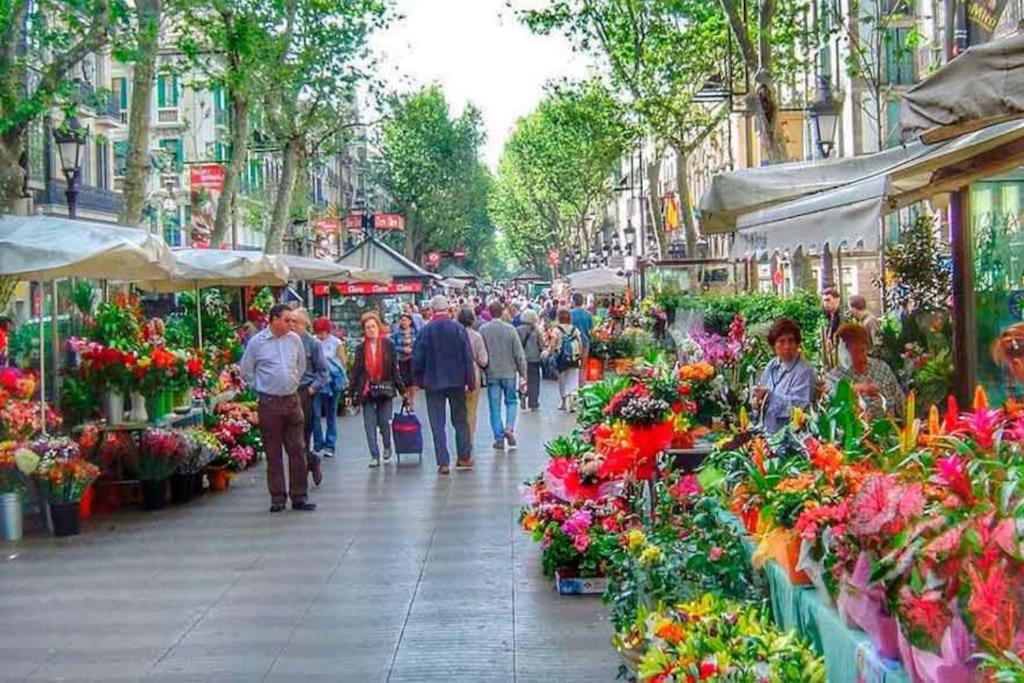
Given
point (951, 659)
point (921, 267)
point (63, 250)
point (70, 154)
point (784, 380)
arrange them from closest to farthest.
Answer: point (951, 659), point (784, 380), point (63, 250), point (921, 267), point (70, 154)

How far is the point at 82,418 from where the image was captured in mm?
12945

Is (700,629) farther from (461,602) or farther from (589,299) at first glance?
(589,299)

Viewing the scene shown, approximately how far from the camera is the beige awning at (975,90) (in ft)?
16.7

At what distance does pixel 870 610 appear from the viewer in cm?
402

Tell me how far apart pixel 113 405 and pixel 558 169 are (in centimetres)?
5612

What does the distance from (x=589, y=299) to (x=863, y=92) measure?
56.6 feet

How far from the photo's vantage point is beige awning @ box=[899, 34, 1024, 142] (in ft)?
16.7

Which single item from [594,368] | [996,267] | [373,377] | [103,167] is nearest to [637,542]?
[996,267]

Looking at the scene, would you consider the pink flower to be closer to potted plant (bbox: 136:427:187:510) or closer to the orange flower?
the orange flower

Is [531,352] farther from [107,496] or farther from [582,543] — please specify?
[582,543]

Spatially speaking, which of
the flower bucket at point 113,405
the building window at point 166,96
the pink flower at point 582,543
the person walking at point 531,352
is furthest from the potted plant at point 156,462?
the building window at point 166,96

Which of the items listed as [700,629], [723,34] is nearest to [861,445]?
[700,629]

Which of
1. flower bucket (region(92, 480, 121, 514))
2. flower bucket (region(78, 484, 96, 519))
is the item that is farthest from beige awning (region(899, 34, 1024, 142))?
flower bucket (region(92, 480, 121, 514))

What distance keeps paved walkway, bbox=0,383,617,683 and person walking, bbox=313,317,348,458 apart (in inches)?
96.8
